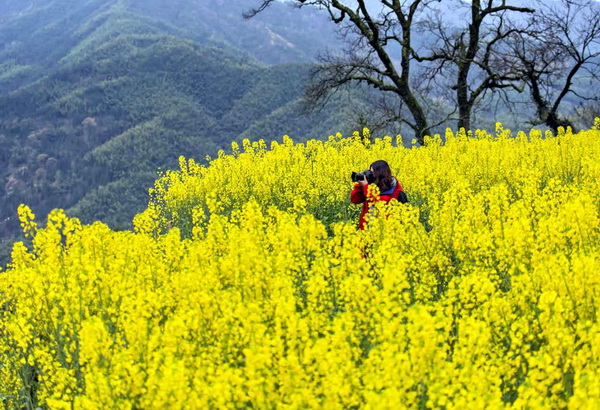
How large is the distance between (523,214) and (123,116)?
6794 inches

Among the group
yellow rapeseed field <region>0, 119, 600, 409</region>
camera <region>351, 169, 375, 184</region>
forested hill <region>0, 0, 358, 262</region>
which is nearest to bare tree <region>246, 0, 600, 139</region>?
yellow rapeseed field <region>0, 119, 600, 409</region>

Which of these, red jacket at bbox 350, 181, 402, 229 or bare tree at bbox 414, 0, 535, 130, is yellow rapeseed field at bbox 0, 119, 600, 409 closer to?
red jacket at bbox 350, 181, 402, 229

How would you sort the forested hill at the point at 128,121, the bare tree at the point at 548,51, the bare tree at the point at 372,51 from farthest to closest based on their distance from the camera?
the forested hill at the point at 128,121 → the bare tree at the point at 548,51 → the bare tree at the point at 372,51

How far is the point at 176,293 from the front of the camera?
197 inches

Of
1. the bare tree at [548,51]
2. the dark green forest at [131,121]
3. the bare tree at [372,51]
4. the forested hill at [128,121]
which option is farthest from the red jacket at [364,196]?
the forested hill at [128,121]

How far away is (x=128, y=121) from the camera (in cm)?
16350

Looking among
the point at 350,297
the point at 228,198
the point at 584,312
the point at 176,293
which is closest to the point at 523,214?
the point at 584,312

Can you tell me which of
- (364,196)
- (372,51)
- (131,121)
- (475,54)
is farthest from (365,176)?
(131,121)

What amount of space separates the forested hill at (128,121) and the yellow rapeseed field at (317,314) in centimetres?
10619

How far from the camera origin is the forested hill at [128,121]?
131 m

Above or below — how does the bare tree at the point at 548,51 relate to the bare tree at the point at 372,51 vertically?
above

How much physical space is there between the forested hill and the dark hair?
105015 mm

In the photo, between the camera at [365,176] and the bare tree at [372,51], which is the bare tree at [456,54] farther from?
the camera at [365,176]

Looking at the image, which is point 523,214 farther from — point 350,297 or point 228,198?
point 228,198
